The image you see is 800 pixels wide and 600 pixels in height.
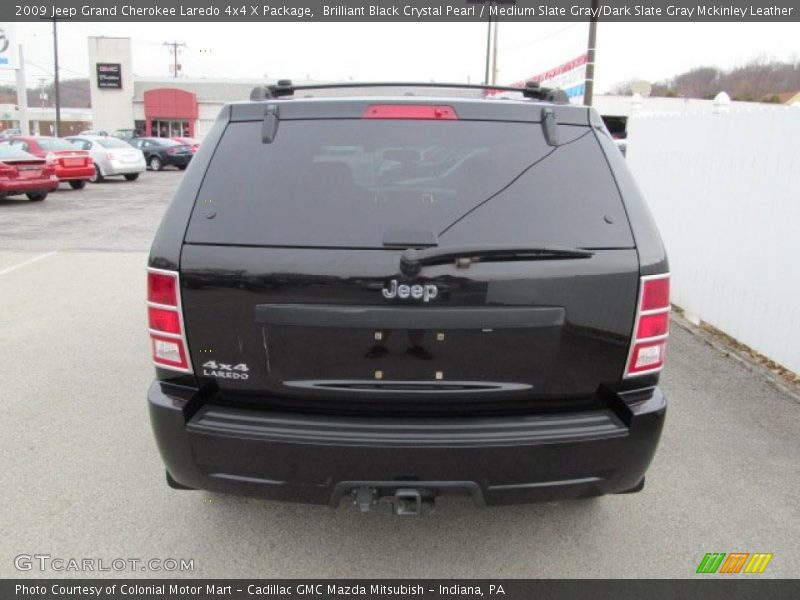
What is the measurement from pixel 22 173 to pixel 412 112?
1588 cm

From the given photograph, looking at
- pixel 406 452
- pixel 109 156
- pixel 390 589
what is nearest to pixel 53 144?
pixel 109 156

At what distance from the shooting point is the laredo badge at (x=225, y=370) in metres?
2.43

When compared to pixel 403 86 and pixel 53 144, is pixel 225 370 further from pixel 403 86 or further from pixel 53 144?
pixel 53 144

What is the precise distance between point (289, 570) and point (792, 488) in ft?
8.68

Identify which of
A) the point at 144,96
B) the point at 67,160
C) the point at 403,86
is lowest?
the point at 67,160

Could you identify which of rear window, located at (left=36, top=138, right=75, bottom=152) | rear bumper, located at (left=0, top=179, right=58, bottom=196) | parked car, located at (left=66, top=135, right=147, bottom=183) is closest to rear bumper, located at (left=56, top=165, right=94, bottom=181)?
rear window, located at (left=36, top=138, right=75, bottom=152)

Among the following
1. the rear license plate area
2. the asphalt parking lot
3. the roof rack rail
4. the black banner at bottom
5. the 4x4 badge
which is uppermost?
the roof rack rail

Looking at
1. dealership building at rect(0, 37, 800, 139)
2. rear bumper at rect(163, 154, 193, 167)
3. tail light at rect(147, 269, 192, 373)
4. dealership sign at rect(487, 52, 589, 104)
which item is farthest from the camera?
dealership building at rect(0, 37, 800, 139)

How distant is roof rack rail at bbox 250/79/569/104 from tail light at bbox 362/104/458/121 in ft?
1.77

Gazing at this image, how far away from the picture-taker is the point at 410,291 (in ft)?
7.61

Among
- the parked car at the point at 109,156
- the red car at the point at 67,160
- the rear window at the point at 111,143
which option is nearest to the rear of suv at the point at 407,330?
the red car at the point at 67,160

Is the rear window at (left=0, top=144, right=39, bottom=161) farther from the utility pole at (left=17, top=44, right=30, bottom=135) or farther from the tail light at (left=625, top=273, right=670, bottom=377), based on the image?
the tail light at (left=625, top=273, right=670, bottom=377)

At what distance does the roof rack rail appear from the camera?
3.00 metres

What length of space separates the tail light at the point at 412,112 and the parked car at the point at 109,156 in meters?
22.0
